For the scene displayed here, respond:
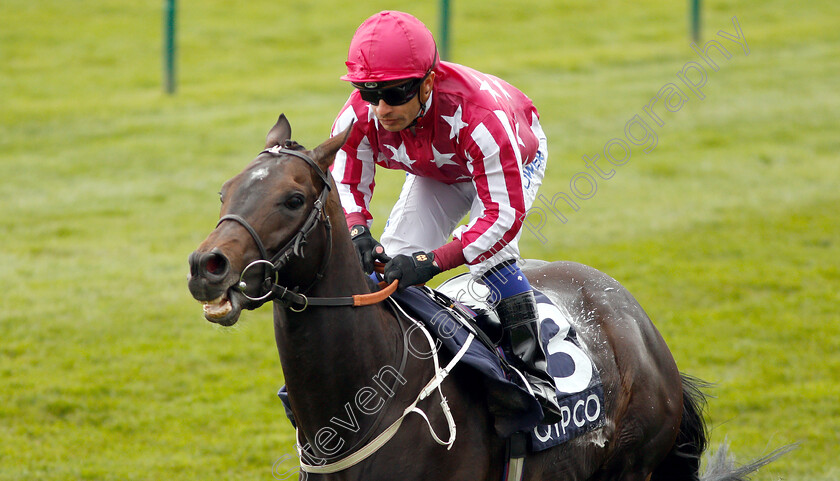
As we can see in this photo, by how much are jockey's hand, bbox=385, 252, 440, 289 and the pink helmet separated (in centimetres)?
65

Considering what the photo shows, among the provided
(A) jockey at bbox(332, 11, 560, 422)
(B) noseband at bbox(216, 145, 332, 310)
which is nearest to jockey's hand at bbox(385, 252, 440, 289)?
(A) jockey at bbox(332, 11, 560, 422)

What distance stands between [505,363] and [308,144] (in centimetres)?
832

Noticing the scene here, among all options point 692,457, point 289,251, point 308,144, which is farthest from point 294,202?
point 308,144

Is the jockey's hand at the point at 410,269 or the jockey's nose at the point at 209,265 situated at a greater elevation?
the jockey's nose at the point at 209,265

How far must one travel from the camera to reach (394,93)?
338 cm

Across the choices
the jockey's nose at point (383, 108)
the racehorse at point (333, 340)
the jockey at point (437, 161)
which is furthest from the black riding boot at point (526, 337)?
the jockey's nose at point (383, 108)

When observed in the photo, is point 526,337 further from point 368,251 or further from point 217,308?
point 217,308

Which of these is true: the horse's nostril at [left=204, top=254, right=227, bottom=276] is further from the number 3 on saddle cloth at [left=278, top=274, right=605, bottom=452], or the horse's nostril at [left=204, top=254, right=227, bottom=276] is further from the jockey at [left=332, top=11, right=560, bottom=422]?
the number 3 on saddle cloth at [left=278, top=274, right=605, bottom=452]

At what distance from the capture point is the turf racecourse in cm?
636

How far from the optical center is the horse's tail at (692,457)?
→ 4637 mm

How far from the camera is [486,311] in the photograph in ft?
13.0

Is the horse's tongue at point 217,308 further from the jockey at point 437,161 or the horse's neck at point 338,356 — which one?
the jockey at point 437,161

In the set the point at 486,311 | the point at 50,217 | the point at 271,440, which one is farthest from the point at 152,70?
the point at 486,311

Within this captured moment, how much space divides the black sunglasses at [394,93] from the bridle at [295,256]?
45 cm
